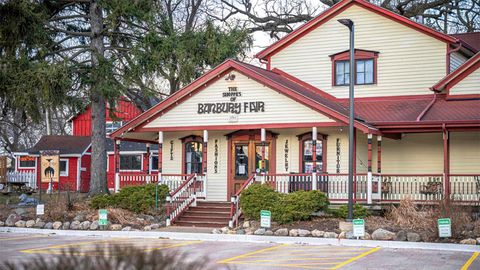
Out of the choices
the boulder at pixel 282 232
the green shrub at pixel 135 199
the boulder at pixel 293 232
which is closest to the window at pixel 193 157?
the green shrub at pixel 135 199

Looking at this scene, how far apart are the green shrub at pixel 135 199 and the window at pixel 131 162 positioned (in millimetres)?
20689

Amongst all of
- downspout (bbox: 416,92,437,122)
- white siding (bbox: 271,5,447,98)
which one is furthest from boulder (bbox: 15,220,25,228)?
downspout (bbox: 416,92,437,122)

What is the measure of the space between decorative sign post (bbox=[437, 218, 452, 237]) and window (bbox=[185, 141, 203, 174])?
11.9 metres

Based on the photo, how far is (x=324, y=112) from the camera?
78.1 ft

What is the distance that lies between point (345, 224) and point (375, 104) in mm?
8158

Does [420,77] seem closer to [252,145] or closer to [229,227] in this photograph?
[252,145]

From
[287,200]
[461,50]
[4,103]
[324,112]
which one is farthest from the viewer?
[4,103]

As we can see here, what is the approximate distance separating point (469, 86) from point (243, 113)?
8238mm

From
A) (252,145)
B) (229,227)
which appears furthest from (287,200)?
(252,145)

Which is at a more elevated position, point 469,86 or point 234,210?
point 469,86

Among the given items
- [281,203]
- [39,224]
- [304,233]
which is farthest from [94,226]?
[304,233]

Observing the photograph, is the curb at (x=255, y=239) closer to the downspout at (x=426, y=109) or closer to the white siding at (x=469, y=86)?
the downspout at (x=426, y=109)

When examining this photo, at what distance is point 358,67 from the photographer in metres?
28.1

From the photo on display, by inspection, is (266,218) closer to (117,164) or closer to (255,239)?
(255,239)
